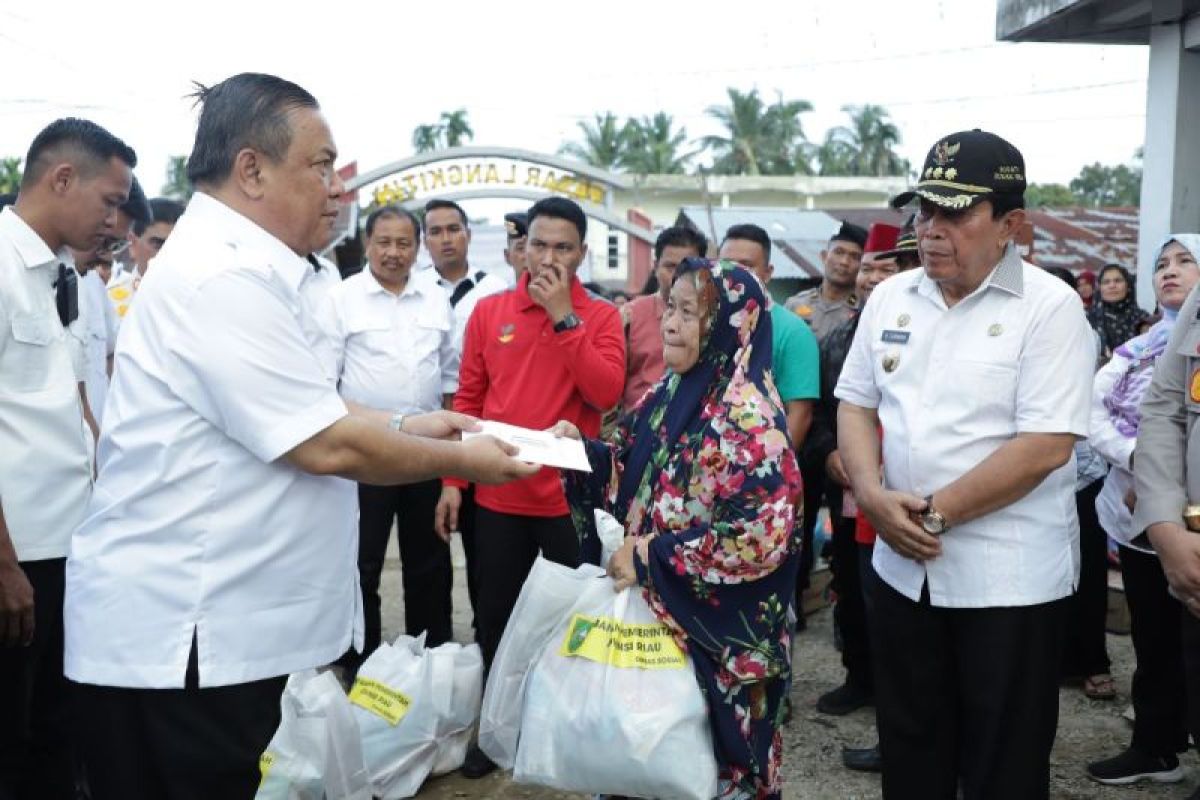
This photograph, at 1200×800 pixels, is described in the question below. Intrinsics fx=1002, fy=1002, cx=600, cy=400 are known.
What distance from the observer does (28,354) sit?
282 centimetres

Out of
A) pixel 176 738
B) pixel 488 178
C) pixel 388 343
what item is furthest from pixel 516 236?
pixel 488 178

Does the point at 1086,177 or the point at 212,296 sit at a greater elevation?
the point at 1086,177

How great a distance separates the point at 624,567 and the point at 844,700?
224cm

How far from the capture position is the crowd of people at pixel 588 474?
202cm

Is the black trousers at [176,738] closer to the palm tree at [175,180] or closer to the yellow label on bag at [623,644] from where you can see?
the yellow label on bag at [623,644]

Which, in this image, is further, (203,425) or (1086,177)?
(1086,177)

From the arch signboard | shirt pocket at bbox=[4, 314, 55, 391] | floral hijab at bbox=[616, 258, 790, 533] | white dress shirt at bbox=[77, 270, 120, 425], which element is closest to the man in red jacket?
floral hijab at bbox=[616, 258, 790, 533]

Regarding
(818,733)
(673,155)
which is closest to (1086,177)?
(673,155)

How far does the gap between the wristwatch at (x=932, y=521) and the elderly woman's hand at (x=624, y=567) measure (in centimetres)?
81

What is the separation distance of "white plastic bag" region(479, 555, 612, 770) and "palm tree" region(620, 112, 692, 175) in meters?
42.8

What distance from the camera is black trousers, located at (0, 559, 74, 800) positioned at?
9.25 ft

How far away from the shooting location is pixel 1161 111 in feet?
22.2

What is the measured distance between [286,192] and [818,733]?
3389 mm

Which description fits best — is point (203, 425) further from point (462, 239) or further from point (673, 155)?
point (673, 155)
